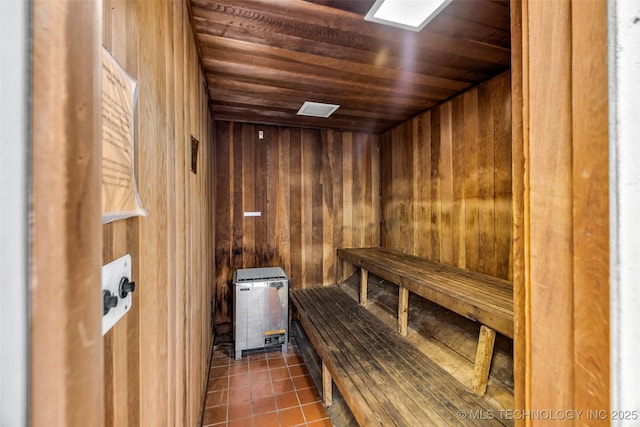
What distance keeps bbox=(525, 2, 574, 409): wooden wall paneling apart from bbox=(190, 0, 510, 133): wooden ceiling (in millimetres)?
930

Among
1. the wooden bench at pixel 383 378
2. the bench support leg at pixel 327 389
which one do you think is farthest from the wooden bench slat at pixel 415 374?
the bench support leg at pixel 327 389

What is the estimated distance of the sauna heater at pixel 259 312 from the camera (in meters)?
2.62

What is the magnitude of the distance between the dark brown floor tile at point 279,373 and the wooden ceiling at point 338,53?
252 cm

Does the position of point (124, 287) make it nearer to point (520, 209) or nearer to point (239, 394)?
point (520, 209)

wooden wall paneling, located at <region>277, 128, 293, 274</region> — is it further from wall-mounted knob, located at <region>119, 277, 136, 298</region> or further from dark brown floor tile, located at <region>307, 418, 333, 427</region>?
wall-mounted knob, located at <region>119, 277, 136, 298</region>

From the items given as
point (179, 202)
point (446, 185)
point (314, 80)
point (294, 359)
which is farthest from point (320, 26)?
point (294, 359)

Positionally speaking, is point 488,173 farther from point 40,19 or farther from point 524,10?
point 40,19

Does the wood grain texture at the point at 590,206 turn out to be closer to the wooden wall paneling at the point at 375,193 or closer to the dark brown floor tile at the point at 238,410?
the dark brown floor tile at the point at 238,410

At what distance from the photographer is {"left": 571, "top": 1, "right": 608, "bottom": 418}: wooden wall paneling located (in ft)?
1.70

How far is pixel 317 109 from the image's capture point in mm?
2711

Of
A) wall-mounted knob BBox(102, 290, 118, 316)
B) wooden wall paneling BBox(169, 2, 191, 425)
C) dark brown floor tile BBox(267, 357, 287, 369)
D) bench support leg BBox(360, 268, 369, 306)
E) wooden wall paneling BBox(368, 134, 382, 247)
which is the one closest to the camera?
wall-mounted knob BBox(102, 290, 118, 316)

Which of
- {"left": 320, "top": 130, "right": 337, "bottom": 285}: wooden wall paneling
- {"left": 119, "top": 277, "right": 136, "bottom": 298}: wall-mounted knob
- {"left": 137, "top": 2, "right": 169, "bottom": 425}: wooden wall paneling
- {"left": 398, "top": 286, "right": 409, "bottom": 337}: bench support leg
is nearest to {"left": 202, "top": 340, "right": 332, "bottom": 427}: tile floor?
{"left": 398, "top": 286, "right": 409, "bottom": 337}: bench support leg

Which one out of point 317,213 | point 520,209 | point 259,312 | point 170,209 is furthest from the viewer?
point 317,213

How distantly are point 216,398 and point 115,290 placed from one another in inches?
81.9
